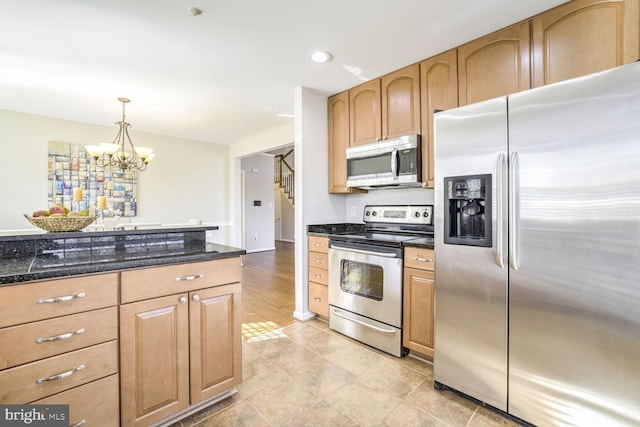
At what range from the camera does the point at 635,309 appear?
1228 mm

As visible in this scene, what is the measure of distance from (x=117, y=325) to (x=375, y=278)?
182cm

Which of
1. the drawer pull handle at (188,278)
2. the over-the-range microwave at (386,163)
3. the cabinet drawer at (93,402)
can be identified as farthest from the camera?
the over-the-range microwave at (386,163)

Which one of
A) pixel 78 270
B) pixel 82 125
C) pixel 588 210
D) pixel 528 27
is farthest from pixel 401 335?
pixel 82 125

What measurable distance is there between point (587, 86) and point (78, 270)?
2438 mm

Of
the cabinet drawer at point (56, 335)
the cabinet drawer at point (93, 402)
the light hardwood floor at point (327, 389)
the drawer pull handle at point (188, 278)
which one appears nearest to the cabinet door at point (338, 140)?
the light hardwood floor at point (327, 389)

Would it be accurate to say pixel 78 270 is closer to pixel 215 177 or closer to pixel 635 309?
pixel 635 309

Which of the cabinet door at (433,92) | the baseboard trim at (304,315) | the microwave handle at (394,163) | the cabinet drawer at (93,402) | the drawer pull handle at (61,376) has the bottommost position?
the baseboard trim at (304,315)

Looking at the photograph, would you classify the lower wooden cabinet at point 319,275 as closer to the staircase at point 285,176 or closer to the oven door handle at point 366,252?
the oven door handle at point 366,252

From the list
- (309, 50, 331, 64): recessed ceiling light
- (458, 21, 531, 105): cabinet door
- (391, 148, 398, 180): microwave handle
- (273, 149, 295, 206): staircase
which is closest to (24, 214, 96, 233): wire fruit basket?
(309, 50, 331, 64): recessed ceiling light

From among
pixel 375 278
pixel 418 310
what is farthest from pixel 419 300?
pixel 375 278

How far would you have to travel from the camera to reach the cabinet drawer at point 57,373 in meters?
1.10

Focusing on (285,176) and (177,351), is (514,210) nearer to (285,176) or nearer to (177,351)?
(177,351)

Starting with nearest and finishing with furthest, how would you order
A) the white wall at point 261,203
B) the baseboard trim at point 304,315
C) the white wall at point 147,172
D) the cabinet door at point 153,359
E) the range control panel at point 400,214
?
the cabinet door at point 153,359 < the range control panel at point 400,214 < the baseboard trim at point 304,315 < the white wall at point 147,172 < the white wall at point 261,203

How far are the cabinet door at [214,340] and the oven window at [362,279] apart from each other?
1.19 m
